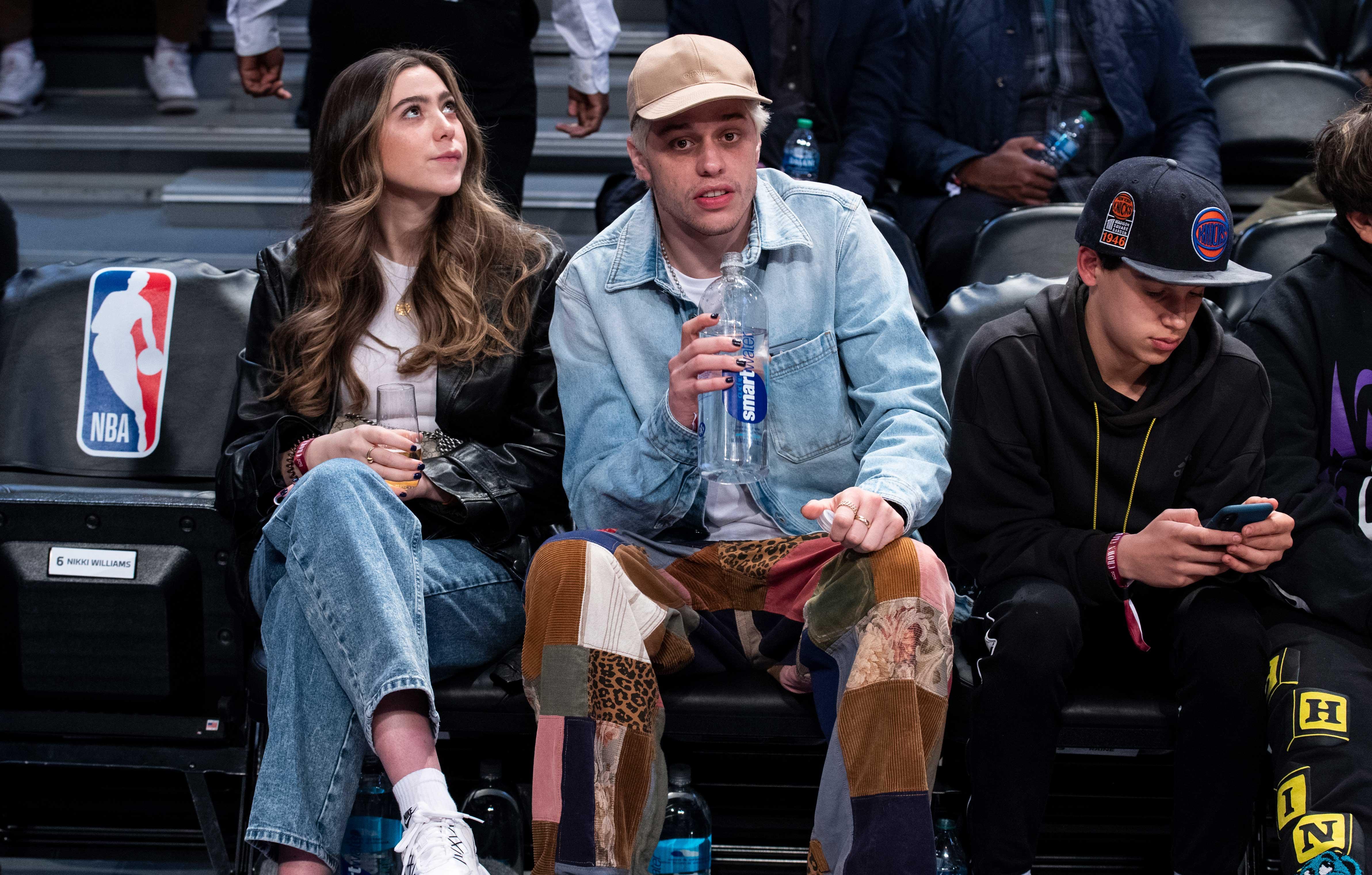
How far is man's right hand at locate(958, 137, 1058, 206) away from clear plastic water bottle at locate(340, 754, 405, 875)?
2.20m

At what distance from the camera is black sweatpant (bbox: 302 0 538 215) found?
320 centimetres

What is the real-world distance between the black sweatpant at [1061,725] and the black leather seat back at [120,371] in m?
1.72

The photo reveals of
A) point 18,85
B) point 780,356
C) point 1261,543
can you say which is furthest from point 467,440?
point 18,85

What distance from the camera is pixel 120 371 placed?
2832mm

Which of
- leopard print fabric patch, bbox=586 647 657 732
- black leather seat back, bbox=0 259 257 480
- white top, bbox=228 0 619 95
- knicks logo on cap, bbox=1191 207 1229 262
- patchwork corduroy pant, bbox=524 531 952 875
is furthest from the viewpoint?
white top, bbox=228 0 619 95

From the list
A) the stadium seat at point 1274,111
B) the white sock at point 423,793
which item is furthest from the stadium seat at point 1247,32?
the white sock at point 423,793

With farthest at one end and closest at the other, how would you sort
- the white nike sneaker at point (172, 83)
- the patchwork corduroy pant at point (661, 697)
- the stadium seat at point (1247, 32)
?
the white nike sneaker at point (172, 83), the stadium seat at point (1247, 32), the patchwork corduroy pant at point (661, 697)

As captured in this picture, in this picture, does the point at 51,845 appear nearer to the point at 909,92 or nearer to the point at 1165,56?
the point at 909,92

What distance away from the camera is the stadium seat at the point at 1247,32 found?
4.66m

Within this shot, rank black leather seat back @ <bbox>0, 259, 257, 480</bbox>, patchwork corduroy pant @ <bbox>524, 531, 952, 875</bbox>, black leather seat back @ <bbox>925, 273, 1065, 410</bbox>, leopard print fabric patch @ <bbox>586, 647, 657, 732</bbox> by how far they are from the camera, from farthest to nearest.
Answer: black leather seat back @ <bbox>0, 259, 257, 480</bbox>, black leather seat back @ <bbox>925, 273, 1065, 410</bbox>, leopard print fabric patch @ <bbox>586, 647, 657, 732</bbox>, patchwork corduroy pant @ <bbox>524, 531, 952, 875</bbox>

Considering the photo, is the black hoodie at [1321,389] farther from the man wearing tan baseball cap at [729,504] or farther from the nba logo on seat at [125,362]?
the nba logo on seat at [125,362]

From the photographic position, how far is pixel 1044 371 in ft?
7.34

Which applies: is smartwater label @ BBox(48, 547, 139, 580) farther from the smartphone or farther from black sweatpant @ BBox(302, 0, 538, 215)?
the smartphone

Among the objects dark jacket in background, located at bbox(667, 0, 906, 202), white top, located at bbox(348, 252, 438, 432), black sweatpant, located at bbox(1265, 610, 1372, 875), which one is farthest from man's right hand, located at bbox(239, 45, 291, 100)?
black sweatpant, located at bbox(1265, 610, 1372, 875)
